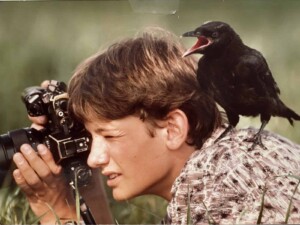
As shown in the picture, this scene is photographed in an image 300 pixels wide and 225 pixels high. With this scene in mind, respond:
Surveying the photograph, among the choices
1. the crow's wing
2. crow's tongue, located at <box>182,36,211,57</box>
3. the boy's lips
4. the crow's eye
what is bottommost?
the boy's lips

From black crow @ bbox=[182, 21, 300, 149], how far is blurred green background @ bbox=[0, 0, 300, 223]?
0.09 ft

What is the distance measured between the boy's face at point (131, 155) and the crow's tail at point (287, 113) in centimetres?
38

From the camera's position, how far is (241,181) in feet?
8.87

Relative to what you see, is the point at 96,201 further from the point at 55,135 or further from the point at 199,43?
the point at 199,43

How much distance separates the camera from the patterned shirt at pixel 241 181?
8.80ft

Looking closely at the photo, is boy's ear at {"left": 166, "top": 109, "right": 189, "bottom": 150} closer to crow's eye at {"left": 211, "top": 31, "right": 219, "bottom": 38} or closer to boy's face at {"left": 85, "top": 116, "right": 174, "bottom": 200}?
boy's face at {"left": 85, "top": 116, "right": 174, "bottom": 200}

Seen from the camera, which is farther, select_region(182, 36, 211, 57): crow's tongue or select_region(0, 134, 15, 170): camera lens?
select_region(0, 134, 15, 170): camera lens

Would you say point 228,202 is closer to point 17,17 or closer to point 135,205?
point 135,205

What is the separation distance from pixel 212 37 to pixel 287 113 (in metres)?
0.35

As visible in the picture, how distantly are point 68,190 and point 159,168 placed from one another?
351 millimetres

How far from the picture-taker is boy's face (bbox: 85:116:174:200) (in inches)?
109

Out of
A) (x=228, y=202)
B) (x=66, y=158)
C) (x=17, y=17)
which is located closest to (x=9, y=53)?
(x=17, y=17)

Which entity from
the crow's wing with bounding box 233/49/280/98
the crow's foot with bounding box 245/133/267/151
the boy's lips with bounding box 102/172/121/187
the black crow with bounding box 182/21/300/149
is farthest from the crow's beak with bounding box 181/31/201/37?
the boy's lips with bounding box 102/172/121/187

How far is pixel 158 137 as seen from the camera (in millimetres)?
2770
